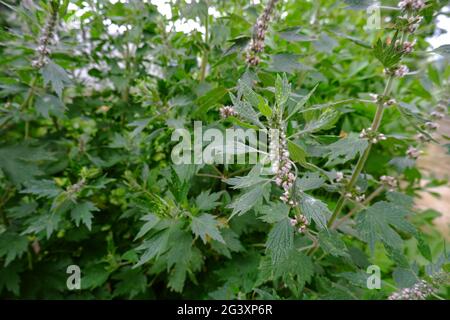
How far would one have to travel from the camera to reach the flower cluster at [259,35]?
91 centimetres

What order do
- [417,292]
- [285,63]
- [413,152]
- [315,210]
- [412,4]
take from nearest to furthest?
[315,210] < [412,4] < [417,292] < [285,63] < [413,152]

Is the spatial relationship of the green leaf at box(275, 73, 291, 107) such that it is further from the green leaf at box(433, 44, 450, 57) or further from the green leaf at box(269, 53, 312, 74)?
the green leaf at box(433, 44, 450, 57)

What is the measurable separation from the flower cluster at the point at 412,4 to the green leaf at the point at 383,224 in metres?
0.45

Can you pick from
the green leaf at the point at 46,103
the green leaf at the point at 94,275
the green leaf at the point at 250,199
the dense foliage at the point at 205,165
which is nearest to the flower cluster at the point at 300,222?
the dense foliage at the point at 205,165

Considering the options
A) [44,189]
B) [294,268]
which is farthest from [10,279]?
[294,268]

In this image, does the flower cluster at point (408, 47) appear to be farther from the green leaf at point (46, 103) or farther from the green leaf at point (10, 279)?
the green leaf at point (10, 279)

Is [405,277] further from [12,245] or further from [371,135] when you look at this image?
[12,245]

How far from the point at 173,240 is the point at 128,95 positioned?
702 millimetres

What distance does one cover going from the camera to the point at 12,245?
3.96ft

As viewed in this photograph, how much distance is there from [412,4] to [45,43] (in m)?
0.96

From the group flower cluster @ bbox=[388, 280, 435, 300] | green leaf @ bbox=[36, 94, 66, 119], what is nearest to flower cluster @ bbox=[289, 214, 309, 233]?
flower cluster @ bbox=[388, 280, 435, 300]

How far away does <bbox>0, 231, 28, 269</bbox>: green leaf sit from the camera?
118cm

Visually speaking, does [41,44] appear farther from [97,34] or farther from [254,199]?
[254,199]
